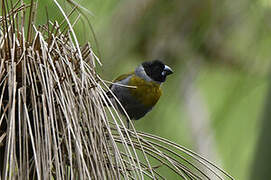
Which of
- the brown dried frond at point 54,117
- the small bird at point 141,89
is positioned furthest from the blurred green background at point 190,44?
the brown dried frond at point 54,117

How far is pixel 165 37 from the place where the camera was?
16.4 feet

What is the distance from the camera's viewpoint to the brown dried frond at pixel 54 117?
1.70 metres

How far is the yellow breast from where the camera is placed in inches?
145

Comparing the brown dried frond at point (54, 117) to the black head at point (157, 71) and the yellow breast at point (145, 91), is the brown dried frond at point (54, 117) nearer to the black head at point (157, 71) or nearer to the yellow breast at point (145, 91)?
the yellow breast at point (145, 91)

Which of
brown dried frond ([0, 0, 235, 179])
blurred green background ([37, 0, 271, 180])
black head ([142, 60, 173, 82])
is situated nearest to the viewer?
brown dried frond ([0, 0, 235, 179])

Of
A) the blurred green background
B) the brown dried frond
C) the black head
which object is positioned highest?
the blurred green background

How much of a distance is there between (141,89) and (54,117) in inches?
76.6

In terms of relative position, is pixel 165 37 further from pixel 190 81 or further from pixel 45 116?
pixel 45 116

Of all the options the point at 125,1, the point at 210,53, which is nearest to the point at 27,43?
the point at 125,1

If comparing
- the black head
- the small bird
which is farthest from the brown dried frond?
the black head

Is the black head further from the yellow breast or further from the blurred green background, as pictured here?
the blurred green background

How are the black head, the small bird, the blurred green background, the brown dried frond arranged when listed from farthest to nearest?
the blurred green background
the black head
the small bird
the brown dried frond

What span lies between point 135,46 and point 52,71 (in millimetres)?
3125

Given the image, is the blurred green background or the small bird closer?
the small bird
